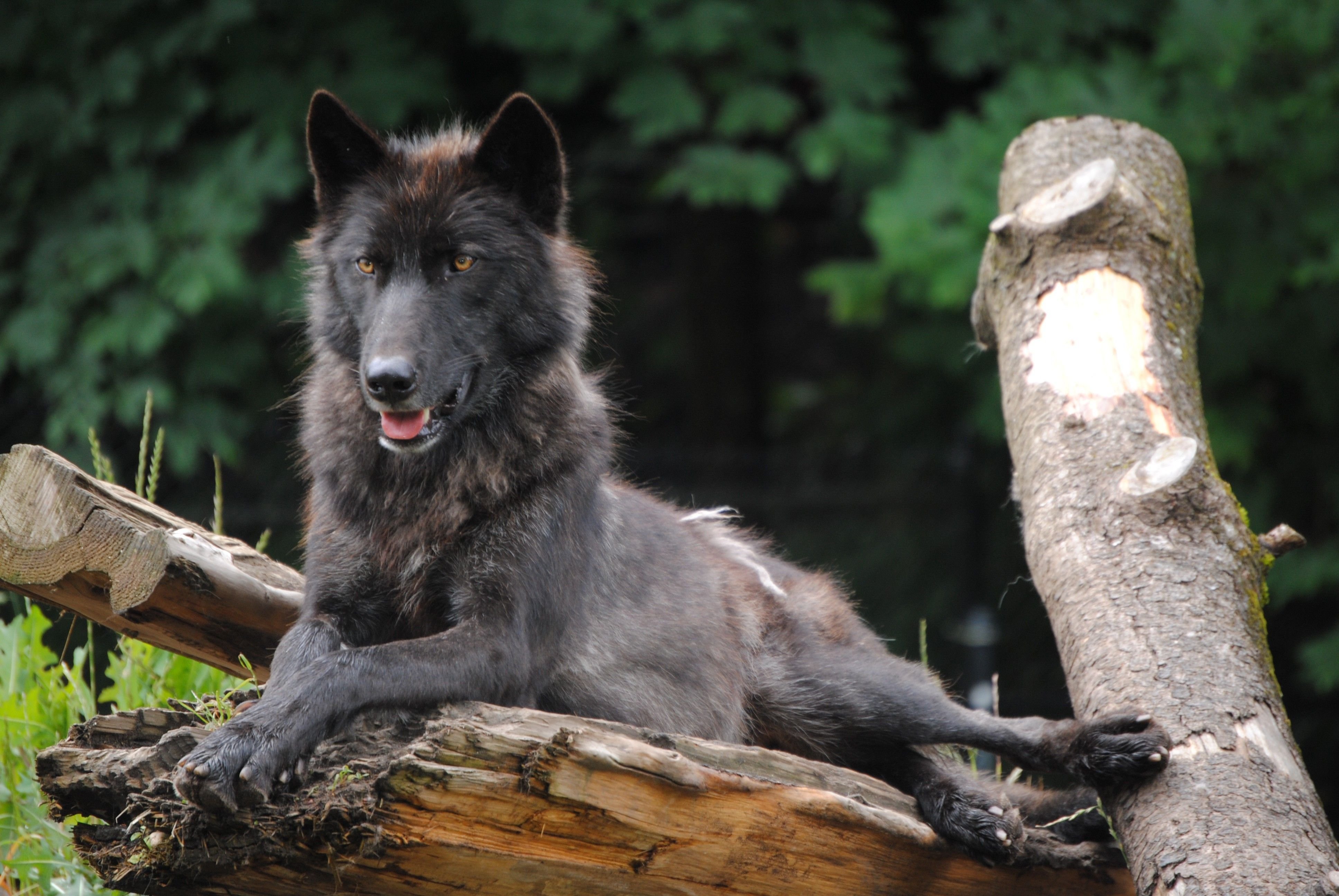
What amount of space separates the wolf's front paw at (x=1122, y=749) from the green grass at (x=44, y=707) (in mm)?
2300

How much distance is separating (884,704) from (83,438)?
465cm

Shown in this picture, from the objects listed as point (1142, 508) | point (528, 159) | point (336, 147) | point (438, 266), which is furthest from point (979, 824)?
point (336, 147)

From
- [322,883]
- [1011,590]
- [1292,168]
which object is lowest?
[322,883]

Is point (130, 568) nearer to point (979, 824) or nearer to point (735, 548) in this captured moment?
point (735, 548)

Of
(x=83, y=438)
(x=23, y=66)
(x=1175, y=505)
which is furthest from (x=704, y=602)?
(x=23, y=66)

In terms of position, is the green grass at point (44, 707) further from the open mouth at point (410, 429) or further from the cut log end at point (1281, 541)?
the cut log end at point (1281, 541)

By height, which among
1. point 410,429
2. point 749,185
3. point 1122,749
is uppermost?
point 749,185

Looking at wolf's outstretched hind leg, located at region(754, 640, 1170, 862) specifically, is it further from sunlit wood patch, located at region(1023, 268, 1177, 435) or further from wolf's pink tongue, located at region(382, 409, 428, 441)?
wolf's pink tongue, located at region(382, 409, 428, 441)

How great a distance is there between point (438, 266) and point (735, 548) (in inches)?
60.7

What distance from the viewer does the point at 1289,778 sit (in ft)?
9.30

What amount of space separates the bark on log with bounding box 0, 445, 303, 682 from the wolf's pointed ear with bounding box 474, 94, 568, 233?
1.30 meters

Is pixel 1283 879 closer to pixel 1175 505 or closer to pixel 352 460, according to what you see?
pixel 1175 505

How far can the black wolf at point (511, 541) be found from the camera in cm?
306

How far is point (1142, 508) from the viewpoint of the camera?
339cm
